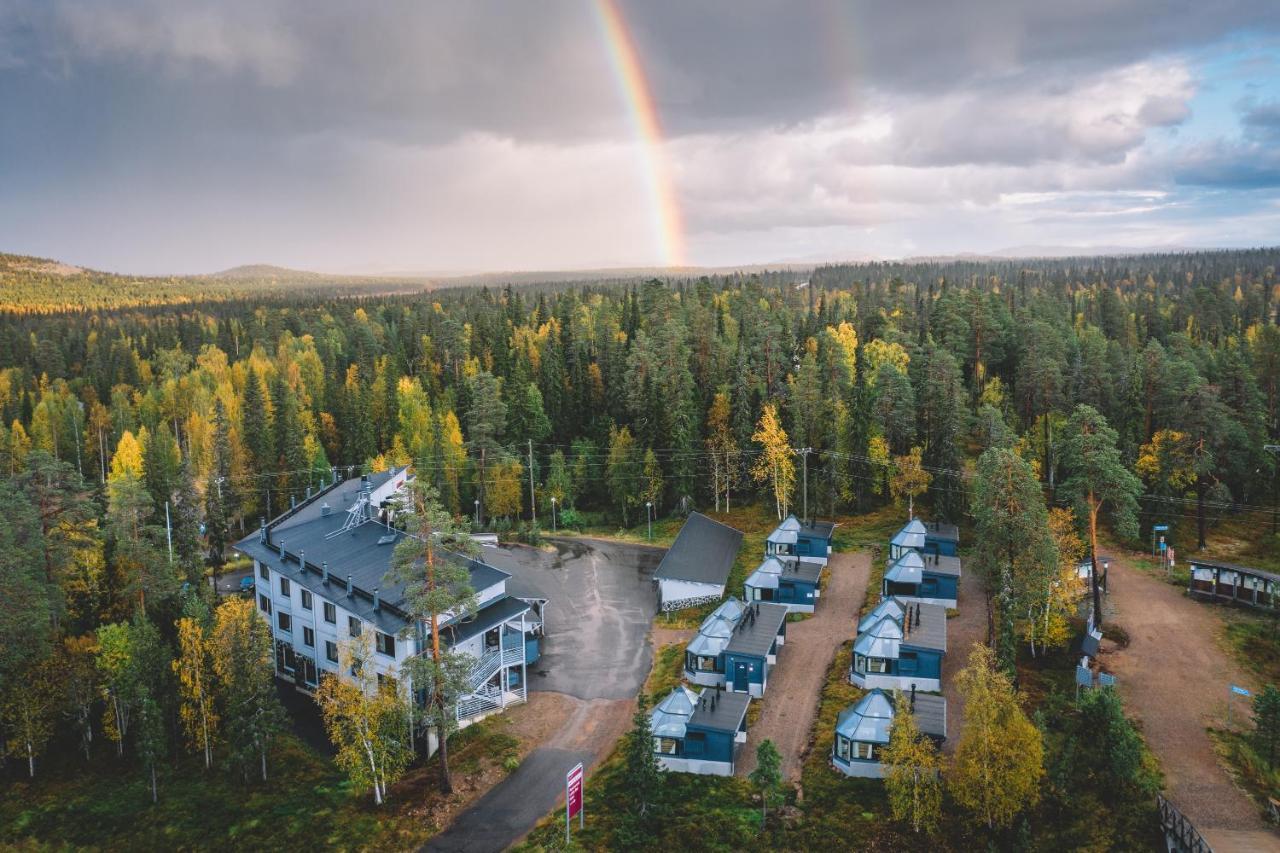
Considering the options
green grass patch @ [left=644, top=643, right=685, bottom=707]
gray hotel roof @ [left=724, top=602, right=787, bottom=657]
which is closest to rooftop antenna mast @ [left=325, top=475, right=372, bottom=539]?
green grass patch @ [left=644, top=643, right=685, bottom=707]

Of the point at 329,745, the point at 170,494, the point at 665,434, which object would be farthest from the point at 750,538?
the point at 170,494

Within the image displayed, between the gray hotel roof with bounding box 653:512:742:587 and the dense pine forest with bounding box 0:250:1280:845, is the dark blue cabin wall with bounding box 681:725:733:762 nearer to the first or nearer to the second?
the gray hotel roof with bounding box 653:512:742:587

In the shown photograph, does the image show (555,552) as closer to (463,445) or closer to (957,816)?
(463,445)

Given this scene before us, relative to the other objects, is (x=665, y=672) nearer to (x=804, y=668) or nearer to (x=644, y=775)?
(x=804, y=668)

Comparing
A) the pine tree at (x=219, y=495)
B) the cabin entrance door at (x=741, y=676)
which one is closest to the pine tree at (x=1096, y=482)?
the cabin entrance door at (x=741, y=676)

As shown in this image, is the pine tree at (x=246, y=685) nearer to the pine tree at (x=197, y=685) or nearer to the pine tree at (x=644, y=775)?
the pine tree at (x=197, y=685)
